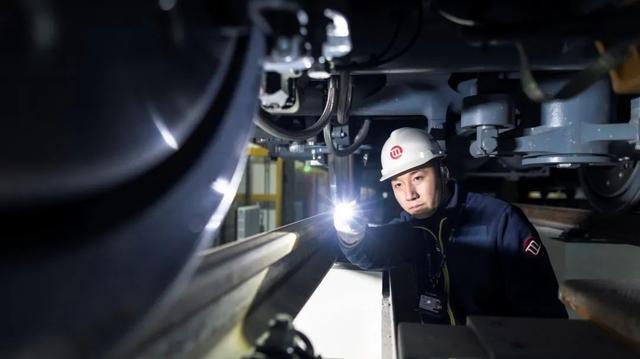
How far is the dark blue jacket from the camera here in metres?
1.38

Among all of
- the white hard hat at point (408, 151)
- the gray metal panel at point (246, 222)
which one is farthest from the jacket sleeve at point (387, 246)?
the gray metal panel at point (246, 222)

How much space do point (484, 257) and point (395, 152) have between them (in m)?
0.49

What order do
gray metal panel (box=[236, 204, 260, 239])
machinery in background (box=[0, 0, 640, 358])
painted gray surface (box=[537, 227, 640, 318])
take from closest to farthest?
1. machinery in background (box=[0, 0, 640, 358])
2. painted gray surface (box=[537, 227, 640, 318])
3. gray metal panel (box=[236, 204, 260, 239])

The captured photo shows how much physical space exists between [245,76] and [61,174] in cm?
25

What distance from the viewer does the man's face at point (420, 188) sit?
157 centimetres

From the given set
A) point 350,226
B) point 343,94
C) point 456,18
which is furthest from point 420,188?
point 456,18

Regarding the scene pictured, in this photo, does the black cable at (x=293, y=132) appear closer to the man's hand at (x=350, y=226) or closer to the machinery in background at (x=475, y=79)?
the machinery in background at (x=475, y=79)

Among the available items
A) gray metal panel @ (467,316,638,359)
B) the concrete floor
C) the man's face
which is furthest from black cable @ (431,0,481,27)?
the man's face

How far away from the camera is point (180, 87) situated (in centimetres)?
55

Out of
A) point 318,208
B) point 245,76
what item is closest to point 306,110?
point 245,76

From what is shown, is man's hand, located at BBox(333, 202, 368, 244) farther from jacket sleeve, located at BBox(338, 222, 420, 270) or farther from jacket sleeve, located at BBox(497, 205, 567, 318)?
jacket sleeve, located at BBox(497, 205, 567, 318)

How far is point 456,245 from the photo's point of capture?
1551 millimetres

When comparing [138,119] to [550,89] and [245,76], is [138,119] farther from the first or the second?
[550,89]

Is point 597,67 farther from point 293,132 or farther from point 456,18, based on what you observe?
point 293,132
